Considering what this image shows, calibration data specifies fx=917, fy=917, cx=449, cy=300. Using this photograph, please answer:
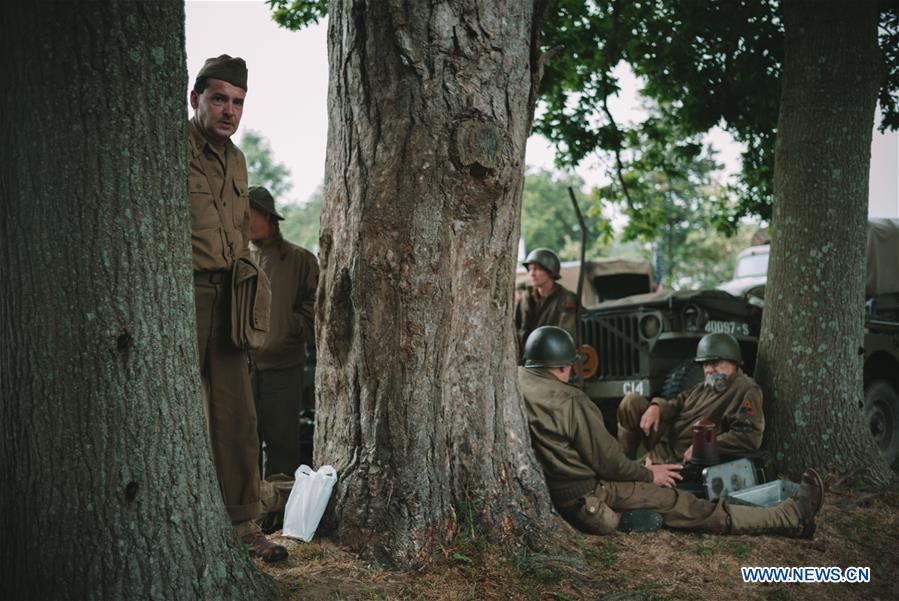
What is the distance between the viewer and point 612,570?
4.18 metres

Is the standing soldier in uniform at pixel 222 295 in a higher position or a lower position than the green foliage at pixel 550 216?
lower

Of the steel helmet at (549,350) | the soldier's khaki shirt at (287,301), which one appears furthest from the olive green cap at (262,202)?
the steel helmet at (549,350)

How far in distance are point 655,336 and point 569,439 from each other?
12.1 feet

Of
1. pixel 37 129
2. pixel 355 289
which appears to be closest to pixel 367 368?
pixel 355 289

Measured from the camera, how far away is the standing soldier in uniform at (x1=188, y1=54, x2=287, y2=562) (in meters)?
3.89

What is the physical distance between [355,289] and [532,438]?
4.48 ft

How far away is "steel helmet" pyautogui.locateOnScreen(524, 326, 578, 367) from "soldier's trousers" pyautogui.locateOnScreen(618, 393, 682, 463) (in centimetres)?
174

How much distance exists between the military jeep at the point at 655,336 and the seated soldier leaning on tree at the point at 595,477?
2.87 metres

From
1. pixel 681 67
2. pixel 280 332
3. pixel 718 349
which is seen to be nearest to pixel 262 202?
pixel 280 332

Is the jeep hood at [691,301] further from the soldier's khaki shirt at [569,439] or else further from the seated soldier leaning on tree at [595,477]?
the soldier's khaki shirt at [569,439]

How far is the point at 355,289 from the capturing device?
4098mm

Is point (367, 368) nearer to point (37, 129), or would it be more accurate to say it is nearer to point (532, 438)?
point (532, 438)

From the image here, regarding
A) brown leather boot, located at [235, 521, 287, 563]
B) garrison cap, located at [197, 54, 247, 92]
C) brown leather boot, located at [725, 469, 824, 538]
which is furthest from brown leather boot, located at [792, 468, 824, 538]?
garrison cap, located at [197, 54, 247, 92]

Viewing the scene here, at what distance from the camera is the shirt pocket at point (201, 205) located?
388 centimetres
